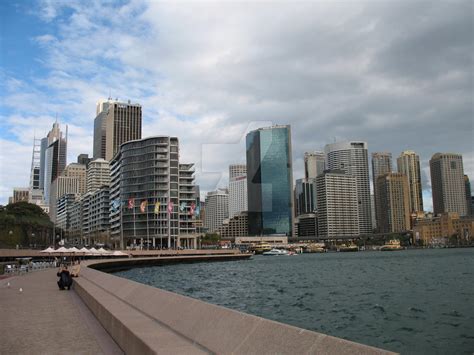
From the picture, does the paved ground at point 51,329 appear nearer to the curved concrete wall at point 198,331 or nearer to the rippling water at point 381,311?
the curved concrete wall at point 198,331

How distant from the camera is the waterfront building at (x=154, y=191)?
18562cm

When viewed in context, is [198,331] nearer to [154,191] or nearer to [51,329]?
[51,329]

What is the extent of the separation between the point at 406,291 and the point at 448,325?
16326mm

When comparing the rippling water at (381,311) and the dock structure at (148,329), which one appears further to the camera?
the rippling water at (381,311)

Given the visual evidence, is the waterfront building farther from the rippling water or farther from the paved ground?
the paved ground

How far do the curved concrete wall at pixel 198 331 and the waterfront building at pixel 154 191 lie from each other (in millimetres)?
168613

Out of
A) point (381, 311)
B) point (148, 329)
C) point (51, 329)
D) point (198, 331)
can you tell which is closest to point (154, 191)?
point (381, 311)

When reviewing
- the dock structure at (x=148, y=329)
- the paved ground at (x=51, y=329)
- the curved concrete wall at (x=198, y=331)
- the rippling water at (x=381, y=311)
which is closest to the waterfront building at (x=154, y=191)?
the rippling water at (x=381, y=311)

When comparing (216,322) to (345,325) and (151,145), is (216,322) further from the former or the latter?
(151,145)

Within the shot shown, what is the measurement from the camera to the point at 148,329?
1012 centimetres

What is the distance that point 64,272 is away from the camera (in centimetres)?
2864

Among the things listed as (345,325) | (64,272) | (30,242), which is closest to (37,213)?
(30,242)

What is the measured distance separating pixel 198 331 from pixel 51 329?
23.0 ft

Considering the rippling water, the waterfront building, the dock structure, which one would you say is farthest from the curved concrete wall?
the waterfront building
